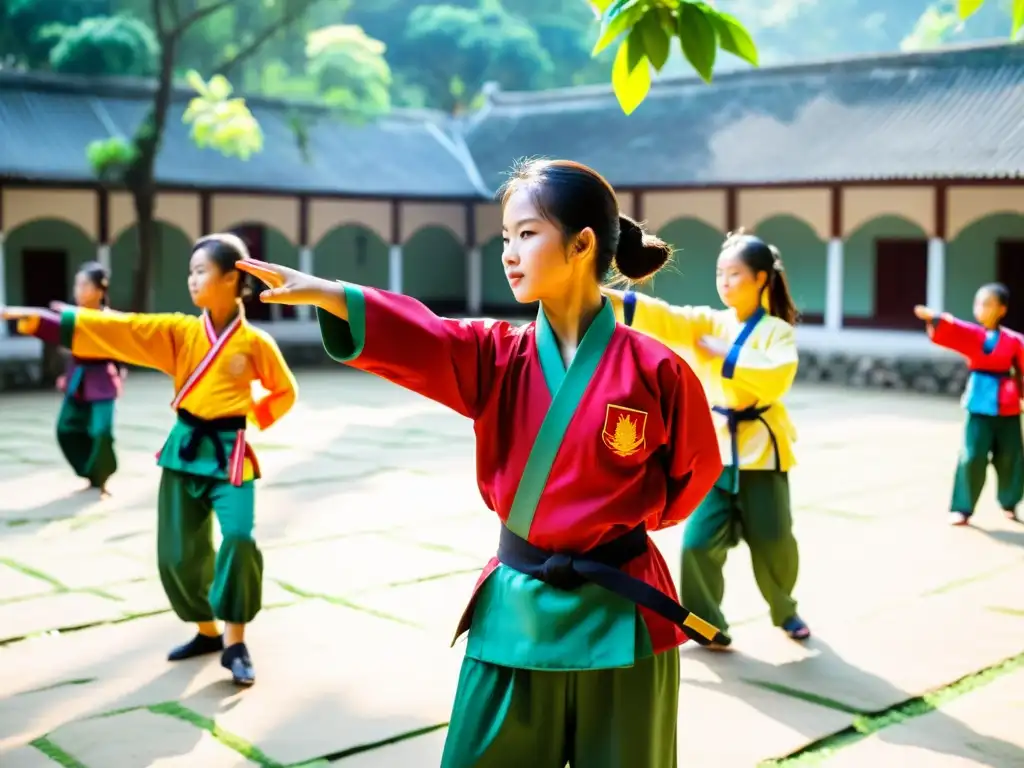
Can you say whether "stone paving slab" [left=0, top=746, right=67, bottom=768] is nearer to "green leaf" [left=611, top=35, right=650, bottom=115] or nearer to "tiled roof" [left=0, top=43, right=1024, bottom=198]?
"green leaf" [left=611, top=35, right=650, bottom=115]

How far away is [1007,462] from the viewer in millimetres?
7613

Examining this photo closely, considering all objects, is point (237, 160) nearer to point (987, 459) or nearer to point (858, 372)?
point (858, 372)

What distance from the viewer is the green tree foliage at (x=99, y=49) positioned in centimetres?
2289

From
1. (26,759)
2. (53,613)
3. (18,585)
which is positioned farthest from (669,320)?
(18,585)

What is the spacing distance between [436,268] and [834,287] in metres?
8.07

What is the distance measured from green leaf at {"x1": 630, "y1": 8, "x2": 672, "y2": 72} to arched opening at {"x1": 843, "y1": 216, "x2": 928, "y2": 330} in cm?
1672

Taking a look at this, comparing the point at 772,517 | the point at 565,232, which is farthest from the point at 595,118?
the point at 565,232

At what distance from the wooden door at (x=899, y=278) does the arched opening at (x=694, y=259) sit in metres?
2.77

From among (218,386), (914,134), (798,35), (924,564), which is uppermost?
(798,35)

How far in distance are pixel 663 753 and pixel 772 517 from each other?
229cm

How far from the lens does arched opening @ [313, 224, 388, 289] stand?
22.8 meters

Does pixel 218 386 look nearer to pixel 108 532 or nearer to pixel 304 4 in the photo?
pixel 108 532

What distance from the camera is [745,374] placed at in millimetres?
4516

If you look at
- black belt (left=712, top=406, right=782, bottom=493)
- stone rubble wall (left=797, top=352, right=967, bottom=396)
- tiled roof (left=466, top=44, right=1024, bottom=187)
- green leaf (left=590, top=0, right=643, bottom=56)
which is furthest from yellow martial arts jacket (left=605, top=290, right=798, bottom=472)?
tiled roof (left=466, top=44, right=1024, bottom=187)
